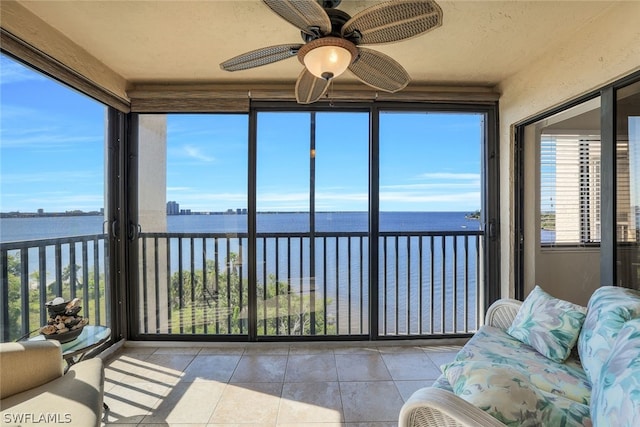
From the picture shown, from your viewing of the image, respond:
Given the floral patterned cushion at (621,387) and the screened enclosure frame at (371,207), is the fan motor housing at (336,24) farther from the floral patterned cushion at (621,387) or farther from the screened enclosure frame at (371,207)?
the floral patterned cushion at (621,387)

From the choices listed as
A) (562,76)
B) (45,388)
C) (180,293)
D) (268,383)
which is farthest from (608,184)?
(180,293)

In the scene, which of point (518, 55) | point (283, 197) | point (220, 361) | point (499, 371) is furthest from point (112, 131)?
point (518, 55)

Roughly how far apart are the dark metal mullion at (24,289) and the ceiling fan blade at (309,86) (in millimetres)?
2081

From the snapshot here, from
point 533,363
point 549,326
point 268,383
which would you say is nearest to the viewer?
point 533,363

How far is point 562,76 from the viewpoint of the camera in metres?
2.05

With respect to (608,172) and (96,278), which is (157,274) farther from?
(608,172)

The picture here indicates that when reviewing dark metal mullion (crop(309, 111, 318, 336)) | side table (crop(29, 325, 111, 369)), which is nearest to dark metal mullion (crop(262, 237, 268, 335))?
dark metal mullion (crop(309, 111, 318, 336))

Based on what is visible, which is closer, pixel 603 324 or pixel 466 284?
pixel 603 324

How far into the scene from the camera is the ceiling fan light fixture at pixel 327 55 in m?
1.33

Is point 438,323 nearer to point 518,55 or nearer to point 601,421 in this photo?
point 601,421

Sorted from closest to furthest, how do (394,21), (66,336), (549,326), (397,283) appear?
1. (394,21)
2. (549,326)
3. (66,336)
4. (397,283)

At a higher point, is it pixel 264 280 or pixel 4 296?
pixel 4 296

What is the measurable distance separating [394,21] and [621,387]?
1.49m

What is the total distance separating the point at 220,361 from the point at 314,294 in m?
1.02
